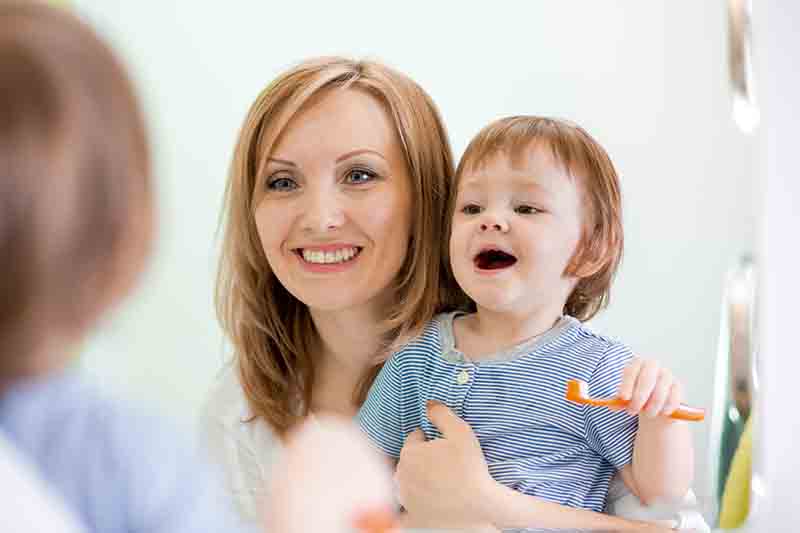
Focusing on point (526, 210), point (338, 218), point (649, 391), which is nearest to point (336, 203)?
point (338, 218)

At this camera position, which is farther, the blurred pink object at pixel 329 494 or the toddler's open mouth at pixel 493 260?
the toddler's open mouth at pixel 493 260

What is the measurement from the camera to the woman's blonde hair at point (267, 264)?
62 centimetres

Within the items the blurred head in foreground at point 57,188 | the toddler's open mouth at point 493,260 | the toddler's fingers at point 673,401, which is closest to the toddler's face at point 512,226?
the toddler's open mouth at point 493,260

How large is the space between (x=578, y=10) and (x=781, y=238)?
0.25 meters

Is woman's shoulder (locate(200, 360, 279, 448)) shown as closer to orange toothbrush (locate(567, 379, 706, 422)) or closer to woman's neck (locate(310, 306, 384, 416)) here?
woman's neck (locate(310, 306, 384, 416))

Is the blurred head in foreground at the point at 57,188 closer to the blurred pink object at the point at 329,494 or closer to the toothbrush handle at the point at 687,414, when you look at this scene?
the blurred pink object at the point at 329,494

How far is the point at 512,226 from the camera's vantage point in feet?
2.07

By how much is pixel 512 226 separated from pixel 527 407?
0.11 meters

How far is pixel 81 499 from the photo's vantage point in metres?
0.45

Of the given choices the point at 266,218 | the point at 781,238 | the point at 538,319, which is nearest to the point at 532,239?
the point at 538,319

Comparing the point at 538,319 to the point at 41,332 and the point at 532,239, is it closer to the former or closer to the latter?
the point at 532,239

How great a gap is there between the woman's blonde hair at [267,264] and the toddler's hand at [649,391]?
12cm

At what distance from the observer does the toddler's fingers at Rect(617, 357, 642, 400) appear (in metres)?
0.63

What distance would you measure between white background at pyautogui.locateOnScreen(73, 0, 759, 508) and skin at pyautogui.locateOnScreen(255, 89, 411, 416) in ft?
0.13
